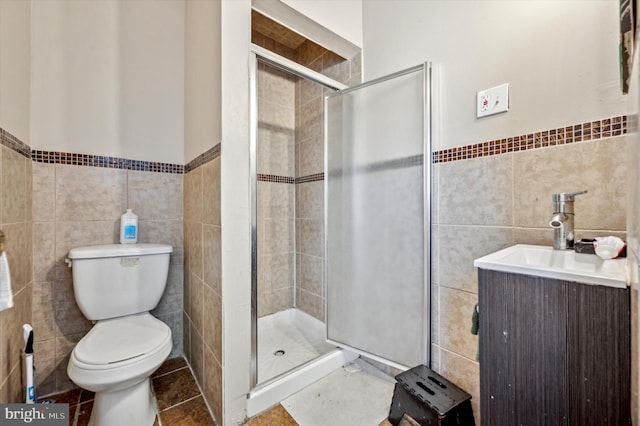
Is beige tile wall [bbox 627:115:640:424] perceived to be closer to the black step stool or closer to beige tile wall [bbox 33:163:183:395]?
the black step stool

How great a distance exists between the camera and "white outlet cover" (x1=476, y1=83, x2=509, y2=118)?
1.08 meters

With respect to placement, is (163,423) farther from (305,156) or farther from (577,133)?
(577,133)

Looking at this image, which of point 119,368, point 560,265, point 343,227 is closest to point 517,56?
point 560,265

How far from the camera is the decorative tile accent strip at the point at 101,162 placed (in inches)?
56.3

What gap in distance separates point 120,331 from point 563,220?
191 centimetres

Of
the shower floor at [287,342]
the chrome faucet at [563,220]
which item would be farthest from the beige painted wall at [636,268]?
the shower floor at [287,342]

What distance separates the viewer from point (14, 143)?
118 cm

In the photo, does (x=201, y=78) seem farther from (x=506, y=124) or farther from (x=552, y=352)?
(x=552, y=352)

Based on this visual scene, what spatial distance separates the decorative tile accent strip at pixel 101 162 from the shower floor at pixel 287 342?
133 cm

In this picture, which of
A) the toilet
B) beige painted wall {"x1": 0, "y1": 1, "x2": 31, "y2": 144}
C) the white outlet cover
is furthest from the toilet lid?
the white outlet cover

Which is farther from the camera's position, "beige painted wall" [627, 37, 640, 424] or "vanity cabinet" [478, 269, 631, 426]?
"vanity cabinet" [478, 269, 631, 426]

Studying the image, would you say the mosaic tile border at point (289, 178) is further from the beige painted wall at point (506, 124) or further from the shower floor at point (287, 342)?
the shower floor at point (287, 342)

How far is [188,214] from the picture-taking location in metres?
1.72

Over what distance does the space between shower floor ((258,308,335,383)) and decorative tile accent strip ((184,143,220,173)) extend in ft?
3.84
